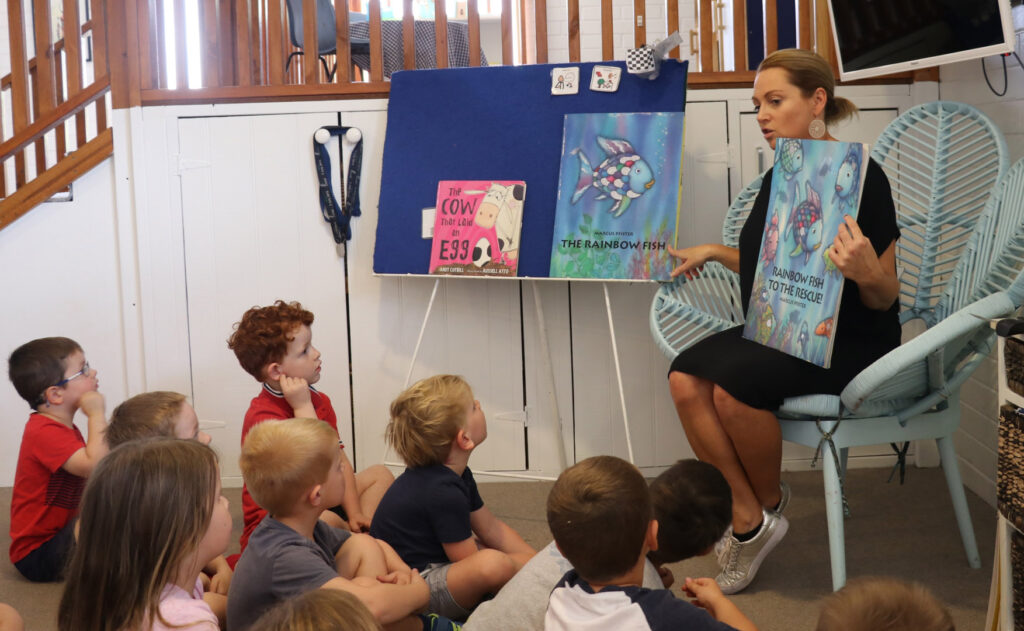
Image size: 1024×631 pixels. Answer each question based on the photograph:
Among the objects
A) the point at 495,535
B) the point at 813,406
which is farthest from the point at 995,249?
the point at 495,535

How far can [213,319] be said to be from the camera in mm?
3406

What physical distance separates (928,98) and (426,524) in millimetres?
2208

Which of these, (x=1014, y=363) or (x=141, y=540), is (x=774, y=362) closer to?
(x=1014, y=363)

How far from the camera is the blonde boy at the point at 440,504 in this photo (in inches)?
81.4

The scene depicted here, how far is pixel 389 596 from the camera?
184 centimetres

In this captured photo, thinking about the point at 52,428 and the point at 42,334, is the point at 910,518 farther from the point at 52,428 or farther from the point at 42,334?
the point at 42,334

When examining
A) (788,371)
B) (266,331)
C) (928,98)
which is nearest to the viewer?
(788,371)

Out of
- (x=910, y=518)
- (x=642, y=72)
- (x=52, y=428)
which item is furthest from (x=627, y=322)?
(x=52, y=428)

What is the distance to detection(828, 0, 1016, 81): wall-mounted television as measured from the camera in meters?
2.49

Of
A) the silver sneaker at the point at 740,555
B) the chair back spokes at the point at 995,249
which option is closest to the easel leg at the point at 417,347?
the silver sneaker at the point at 740,555

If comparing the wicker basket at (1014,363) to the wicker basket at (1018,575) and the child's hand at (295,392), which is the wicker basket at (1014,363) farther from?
the child's hand at (295,392)

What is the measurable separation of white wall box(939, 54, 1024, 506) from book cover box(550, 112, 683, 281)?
901 millimetres

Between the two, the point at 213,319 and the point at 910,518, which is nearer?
the point at 910,518

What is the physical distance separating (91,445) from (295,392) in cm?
59
